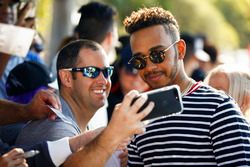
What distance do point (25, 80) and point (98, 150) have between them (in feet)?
9.17

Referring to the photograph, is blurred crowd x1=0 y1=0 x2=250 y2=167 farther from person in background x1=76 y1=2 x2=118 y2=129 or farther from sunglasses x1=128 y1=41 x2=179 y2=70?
sunglasses x1=128 y1=41 x2=179 y2=70

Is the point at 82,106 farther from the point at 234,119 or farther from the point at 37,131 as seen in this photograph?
the point at 234,119

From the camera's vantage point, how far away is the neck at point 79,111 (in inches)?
195

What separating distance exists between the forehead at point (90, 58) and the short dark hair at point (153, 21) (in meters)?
0.69

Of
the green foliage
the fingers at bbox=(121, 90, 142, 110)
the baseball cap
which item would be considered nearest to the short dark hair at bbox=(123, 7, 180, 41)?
the fingers at bbox=(121, 90, 142, 110)

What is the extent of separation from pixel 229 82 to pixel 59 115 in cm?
124

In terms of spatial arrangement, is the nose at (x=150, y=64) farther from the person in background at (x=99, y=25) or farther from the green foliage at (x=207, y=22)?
the green foliage at (x=207, y=22)

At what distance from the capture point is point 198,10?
1783 inches

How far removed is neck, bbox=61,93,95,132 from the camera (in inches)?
195

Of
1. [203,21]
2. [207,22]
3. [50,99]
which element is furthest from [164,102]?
[207,22]

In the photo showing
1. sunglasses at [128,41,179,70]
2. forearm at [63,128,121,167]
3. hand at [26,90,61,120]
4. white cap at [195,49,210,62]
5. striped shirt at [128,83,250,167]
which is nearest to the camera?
forearm at [63,128,121,167]

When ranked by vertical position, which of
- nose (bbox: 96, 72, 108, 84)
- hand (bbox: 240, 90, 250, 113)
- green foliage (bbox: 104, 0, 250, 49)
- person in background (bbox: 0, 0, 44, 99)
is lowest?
green foliage (bbox: 104, 0, 250, 49)

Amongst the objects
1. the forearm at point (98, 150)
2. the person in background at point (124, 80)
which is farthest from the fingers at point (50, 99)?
the person in background at point (124, 80)

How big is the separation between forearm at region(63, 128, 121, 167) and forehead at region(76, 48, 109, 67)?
140 cm
